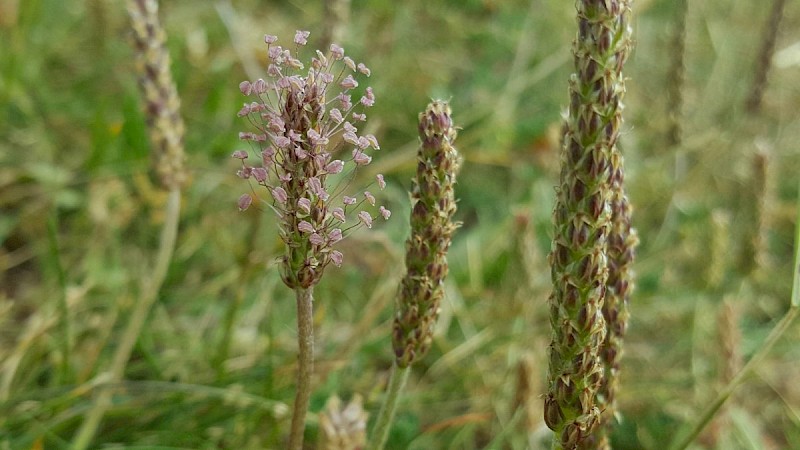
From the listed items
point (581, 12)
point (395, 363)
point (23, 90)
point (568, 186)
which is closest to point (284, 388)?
point (395, 363)

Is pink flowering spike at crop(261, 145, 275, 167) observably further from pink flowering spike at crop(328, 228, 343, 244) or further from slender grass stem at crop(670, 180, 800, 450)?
slender grass stem at crop(670, 180, 800, 450)

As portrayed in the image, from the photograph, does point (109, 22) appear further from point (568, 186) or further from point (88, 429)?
point (568, 186)

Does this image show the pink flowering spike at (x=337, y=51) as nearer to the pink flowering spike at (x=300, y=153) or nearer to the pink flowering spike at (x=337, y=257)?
the pink flowering spike at (x=300, y=153)

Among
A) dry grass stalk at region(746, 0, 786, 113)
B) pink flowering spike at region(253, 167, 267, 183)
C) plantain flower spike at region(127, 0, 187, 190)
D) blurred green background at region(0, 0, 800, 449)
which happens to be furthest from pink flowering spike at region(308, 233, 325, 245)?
dry grass stalk at region(746, 0, 786, 113)

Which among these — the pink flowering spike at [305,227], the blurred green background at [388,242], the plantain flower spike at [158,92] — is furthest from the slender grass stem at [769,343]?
the plantain flower spike at [158,92]

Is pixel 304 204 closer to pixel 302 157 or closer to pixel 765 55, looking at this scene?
pixel 302 157

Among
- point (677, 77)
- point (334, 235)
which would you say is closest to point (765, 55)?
point (677, 77)
